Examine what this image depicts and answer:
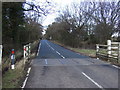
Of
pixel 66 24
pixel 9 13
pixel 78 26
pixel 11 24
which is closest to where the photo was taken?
pixel 9 13

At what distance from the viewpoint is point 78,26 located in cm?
4209

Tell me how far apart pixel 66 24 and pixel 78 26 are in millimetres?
4109

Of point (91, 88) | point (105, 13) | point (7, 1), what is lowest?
point (91, 88)

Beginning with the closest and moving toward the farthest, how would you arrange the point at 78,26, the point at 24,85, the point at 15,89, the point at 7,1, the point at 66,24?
the point at 15,89
the point at 24,85
the point at 7,1
the point at 78,26
the point at 66,24

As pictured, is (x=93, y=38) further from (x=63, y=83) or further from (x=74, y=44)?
(x=63, y=83)

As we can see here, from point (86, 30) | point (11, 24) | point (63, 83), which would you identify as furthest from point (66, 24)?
point (63, 83)

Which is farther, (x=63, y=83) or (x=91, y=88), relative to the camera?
(x=63, y=83)

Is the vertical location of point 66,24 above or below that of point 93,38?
above

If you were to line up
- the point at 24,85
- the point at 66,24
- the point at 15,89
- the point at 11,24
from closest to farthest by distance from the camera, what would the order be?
the point at 15,89
the point at 24,85
the point at 11,24
the point at 66,24

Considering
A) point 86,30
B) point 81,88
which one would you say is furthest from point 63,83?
point 86,30

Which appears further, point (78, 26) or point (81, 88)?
point (78, 26)

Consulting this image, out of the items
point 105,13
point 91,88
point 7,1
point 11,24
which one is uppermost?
point 105,13

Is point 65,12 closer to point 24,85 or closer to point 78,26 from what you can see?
point 78,26

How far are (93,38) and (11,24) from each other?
30.7m
